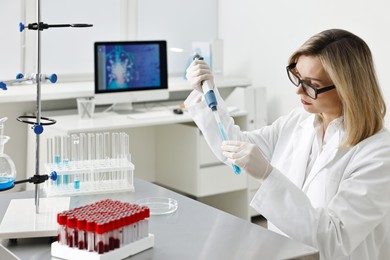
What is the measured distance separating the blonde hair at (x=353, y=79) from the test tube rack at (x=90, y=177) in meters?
0.68

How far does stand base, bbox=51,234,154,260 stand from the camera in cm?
153

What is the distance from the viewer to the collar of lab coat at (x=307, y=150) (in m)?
2.00

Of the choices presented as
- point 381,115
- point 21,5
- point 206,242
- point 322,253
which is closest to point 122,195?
point 206,242

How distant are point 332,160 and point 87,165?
76 centimetres

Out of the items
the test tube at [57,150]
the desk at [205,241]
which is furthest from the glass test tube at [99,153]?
the desk at [205,241]

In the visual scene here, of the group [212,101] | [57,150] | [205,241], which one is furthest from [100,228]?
[57,150]

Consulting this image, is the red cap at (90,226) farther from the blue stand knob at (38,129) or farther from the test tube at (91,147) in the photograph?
the test tube at (91,147)

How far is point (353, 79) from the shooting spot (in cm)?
191

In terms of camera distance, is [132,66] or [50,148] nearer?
[50,148]

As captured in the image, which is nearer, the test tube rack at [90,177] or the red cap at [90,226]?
the red cap at [90,226]

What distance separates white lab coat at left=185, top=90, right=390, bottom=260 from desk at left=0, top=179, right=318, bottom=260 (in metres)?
0.09

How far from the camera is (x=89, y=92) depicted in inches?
151

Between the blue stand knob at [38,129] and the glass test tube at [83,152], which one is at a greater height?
the blue stand knob at [38,129]

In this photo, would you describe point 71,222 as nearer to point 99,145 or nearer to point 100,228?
point 100,228
